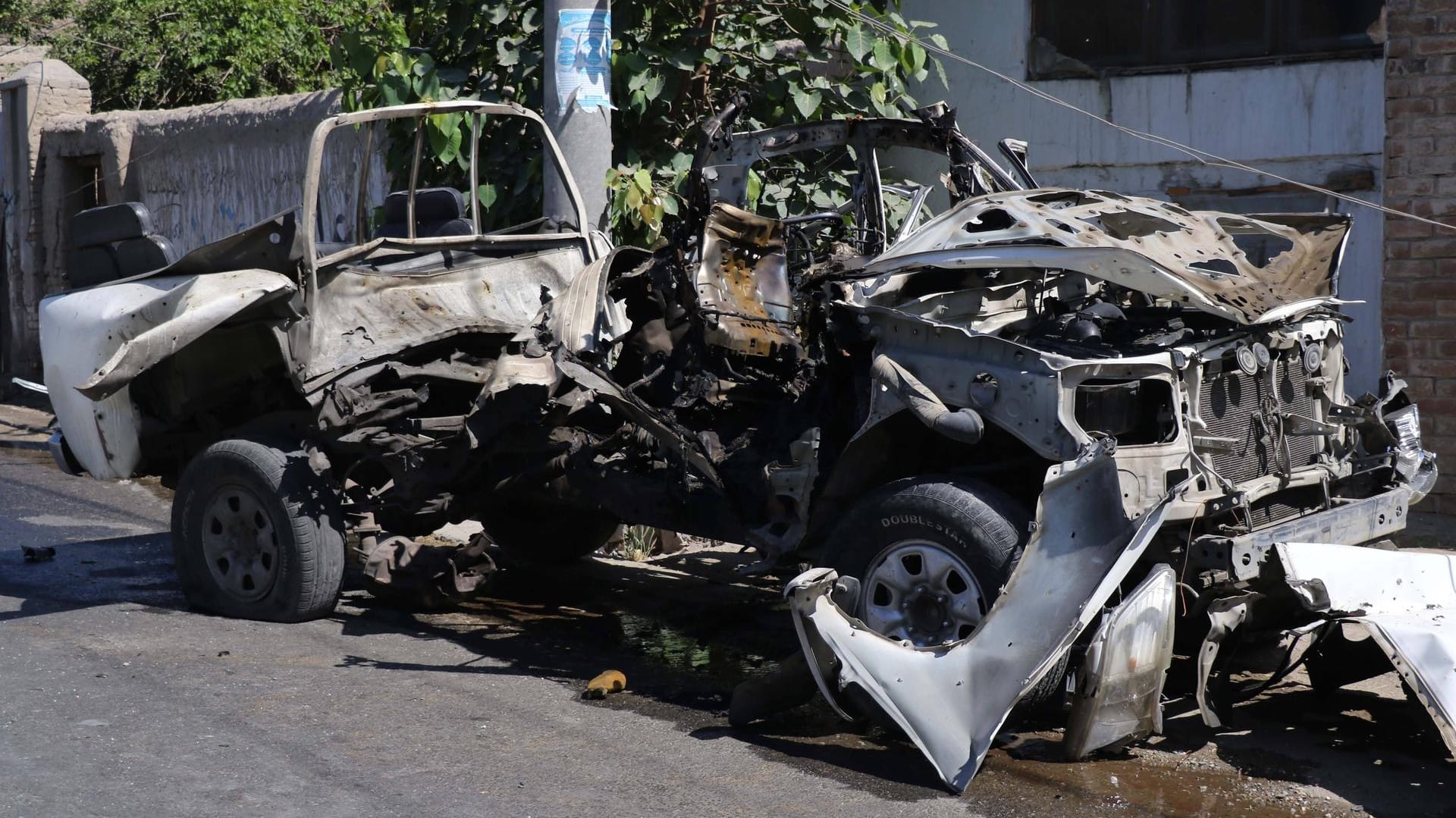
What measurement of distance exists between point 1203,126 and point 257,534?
254 inches

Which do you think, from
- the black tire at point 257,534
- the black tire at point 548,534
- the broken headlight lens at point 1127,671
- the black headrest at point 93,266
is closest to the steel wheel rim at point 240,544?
the black tire at point 257,534

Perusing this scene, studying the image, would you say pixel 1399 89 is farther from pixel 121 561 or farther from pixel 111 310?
pixel 121 561

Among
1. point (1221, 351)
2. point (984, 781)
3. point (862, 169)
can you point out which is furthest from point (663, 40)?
point (984, 781)

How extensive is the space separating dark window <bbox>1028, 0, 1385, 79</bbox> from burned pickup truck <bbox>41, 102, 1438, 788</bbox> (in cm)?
349

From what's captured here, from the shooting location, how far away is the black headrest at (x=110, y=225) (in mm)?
7238

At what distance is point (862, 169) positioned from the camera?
22.4ft

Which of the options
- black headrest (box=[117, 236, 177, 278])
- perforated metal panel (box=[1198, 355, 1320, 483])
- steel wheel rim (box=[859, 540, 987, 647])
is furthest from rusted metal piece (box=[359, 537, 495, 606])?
perforated metal panel (box=[1198, 355, 1320, 483])

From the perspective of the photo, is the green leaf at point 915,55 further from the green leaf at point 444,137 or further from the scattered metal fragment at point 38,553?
the scattered metal fragment at point 38,553

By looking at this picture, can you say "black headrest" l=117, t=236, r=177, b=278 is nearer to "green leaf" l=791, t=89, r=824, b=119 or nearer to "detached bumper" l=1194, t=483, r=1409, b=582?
"green leaf" l=791, t=89, r=824, b=119

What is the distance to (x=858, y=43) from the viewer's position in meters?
9.62

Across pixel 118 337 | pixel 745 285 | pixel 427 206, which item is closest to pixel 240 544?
pixel 118 337

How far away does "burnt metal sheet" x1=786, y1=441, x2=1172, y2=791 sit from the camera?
14.5 feet

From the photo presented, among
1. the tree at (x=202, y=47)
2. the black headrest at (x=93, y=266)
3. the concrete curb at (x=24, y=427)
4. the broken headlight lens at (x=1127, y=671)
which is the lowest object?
the concrete curb at (x=24, y=427)

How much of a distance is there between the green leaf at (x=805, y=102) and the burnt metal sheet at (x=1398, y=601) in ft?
18.1
